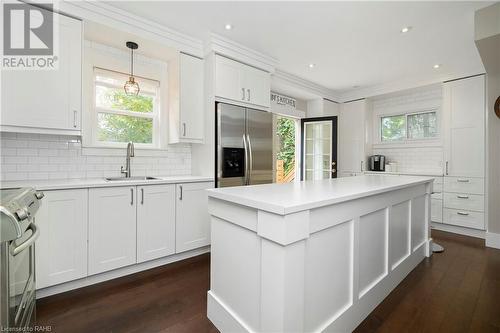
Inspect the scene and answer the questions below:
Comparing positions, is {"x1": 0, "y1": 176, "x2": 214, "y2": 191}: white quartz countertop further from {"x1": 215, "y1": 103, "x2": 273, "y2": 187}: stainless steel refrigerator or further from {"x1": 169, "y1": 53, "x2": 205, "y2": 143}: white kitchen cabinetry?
{"x1": 169, "y1": 53, "x2": 205, "y2": 143}: white kitchen cabinetry

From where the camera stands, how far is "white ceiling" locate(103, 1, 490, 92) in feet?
7.61

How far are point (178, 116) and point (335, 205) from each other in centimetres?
226

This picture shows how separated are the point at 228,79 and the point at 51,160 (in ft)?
7.05

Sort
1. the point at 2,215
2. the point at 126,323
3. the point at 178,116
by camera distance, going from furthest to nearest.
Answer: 1. the point at 178,116
2. the point at 126,323
3. the point at 2,215

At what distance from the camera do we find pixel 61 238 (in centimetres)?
194

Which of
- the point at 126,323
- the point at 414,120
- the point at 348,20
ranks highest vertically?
the point at 348,20

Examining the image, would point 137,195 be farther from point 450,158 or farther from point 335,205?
point 450,158

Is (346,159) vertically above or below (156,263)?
above

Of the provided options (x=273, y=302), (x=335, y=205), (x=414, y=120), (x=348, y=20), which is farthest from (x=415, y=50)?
(x=273, y=302)

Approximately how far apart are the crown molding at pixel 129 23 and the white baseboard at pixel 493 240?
4.56 metres

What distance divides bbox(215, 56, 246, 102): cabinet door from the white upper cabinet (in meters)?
3.43

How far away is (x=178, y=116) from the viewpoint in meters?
2.93

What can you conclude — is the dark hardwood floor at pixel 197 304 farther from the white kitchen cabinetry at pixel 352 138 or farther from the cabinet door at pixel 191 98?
the white kitchen cabinetry at pixel 352 138

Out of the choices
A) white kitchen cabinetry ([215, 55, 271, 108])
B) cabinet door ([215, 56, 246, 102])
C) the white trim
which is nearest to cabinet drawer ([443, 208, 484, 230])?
white kitchen cabinetry ([215, 55, 271, 108])
